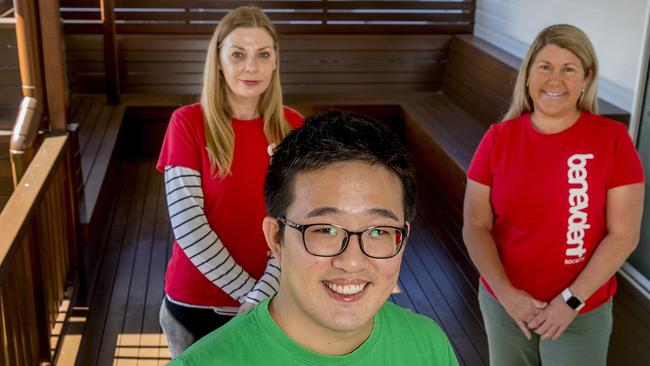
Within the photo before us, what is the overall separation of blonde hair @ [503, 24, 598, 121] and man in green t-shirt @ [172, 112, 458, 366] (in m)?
1.20

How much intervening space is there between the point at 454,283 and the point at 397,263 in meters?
3.17

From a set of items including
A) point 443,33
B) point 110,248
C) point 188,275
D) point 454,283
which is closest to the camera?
point 188,275

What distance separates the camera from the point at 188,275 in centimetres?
228

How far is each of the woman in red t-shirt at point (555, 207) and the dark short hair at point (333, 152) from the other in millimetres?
1130

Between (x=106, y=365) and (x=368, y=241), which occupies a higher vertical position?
(x=368, y=241)

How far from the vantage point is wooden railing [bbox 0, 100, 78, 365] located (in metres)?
2.70

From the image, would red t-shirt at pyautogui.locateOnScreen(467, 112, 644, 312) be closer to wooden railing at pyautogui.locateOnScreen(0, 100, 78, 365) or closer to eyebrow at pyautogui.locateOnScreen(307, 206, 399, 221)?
eyebrow at pyautogui.locateOnScreen(307, 206, 399, 221)

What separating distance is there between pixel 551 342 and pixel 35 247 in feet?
6.22

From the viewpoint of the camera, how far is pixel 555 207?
95.3 inches

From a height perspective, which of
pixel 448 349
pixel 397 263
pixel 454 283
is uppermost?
pixel 397 263

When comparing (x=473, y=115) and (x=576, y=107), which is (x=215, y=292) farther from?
(x=473, y=115)

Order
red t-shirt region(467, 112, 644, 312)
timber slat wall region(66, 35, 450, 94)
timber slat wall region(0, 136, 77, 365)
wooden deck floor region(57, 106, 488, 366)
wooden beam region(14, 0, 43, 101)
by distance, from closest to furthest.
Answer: red t-shirt region(467, 112, 644, 312), timber slat wall region(0, 136, 77, 365), wooden beam region(14, 0, 43, 101), wooden deck floor region(57, 106, 488, 366), timber slat wall region(66, 35, 450, 94)

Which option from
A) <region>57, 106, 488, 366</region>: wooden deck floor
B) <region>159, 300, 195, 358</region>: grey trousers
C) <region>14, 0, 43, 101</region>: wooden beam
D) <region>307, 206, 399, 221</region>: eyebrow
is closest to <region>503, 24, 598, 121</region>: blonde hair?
<region>159, 300, 195, 358</region>: grey trousers

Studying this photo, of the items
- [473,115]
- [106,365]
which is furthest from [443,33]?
[106,365]
